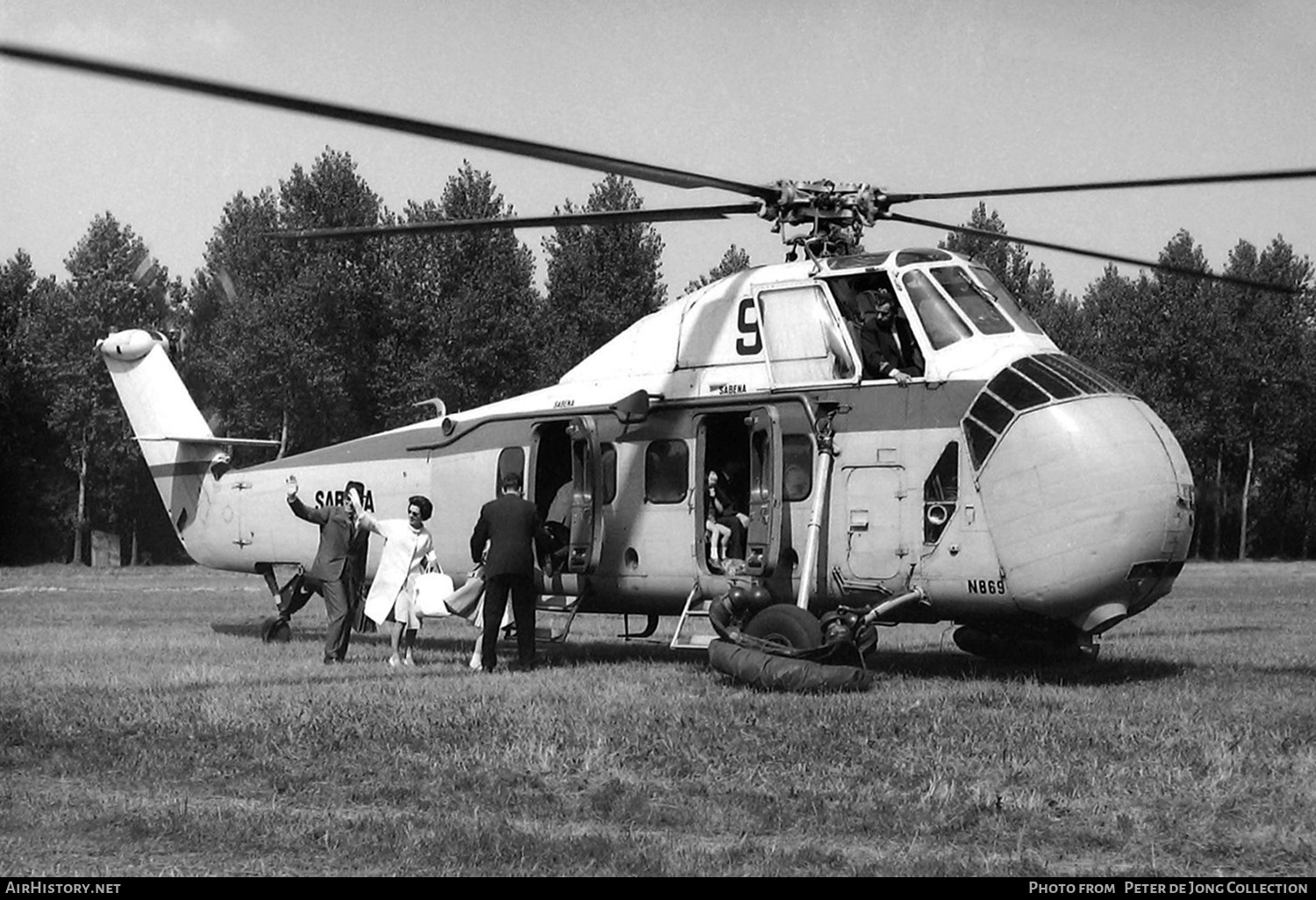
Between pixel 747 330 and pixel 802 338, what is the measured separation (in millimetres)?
629

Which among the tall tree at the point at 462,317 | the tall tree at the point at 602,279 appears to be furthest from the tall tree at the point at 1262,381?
the tall tree at the point at 462,317

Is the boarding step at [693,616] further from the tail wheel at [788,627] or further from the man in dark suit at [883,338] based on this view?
the man in dark suit at [883,338]

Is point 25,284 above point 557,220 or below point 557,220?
above

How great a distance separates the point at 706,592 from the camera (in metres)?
13.4

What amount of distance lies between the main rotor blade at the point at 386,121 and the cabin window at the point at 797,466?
235cm

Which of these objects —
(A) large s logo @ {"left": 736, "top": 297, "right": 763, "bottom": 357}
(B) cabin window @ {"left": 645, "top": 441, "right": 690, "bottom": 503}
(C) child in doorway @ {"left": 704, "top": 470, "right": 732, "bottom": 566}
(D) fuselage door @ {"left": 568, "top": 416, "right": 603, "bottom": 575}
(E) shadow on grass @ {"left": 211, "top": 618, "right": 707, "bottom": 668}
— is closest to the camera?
(A) large s logo @ {"left": 736, "top": 297, "right": 763, "bottom": 357}

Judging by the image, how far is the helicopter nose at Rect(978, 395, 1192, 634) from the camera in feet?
36.8

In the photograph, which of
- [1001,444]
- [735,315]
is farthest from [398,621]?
[1001,444]

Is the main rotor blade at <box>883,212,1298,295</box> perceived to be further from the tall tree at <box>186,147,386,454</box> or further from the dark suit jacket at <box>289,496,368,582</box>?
the tall tree at <box>186,147,386,454</box>

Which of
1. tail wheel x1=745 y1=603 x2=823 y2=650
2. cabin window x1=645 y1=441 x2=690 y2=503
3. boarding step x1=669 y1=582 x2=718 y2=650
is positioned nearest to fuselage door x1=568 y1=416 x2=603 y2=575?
cabin window x1=645 y1=441 x2=690 y2=503

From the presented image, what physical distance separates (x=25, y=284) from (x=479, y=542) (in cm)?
4867

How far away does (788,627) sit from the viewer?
11781 millimetres

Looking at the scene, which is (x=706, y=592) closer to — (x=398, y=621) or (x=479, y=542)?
(x=479, y=542)

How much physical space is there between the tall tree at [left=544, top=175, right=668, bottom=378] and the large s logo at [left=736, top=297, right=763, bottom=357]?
3682 centimetres
